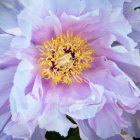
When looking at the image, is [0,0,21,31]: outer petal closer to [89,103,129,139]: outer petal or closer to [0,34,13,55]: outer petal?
[0,34,13,55]: outer petal

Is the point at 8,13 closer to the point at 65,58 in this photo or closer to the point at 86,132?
the point at 65,58

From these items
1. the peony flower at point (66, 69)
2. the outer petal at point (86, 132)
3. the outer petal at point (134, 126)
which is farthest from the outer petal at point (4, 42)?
the outer petal at point (134, 126)

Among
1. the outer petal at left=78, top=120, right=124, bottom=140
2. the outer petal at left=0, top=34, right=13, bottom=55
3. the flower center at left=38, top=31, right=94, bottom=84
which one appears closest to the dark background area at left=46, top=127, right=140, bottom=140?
the outer petal at left=78, top=120, right=124, bottom=140

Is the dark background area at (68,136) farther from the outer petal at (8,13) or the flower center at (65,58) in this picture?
the outer petal at (8,13)

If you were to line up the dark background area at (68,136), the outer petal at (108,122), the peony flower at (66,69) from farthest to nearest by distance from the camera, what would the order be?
1. the dark background area at (68,136)
2. the outer petal at (108,122)
3. the peony flower at (66,69)

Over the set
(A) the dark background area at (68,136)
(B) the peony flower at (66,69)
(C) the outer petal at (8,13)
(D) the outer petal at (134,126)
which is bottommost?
(A) the dark background area at (68,136)

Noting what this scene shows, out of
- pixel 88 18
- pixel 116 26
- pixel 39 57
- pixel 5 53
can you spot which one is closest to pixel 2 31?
pixel 5 53

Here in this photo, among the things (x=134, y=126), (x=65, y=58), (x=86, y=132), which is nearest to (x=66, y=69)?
(x=65, y=58)

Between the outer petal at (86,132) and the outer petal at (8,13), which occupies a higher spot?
the outer petal at (8,13)
